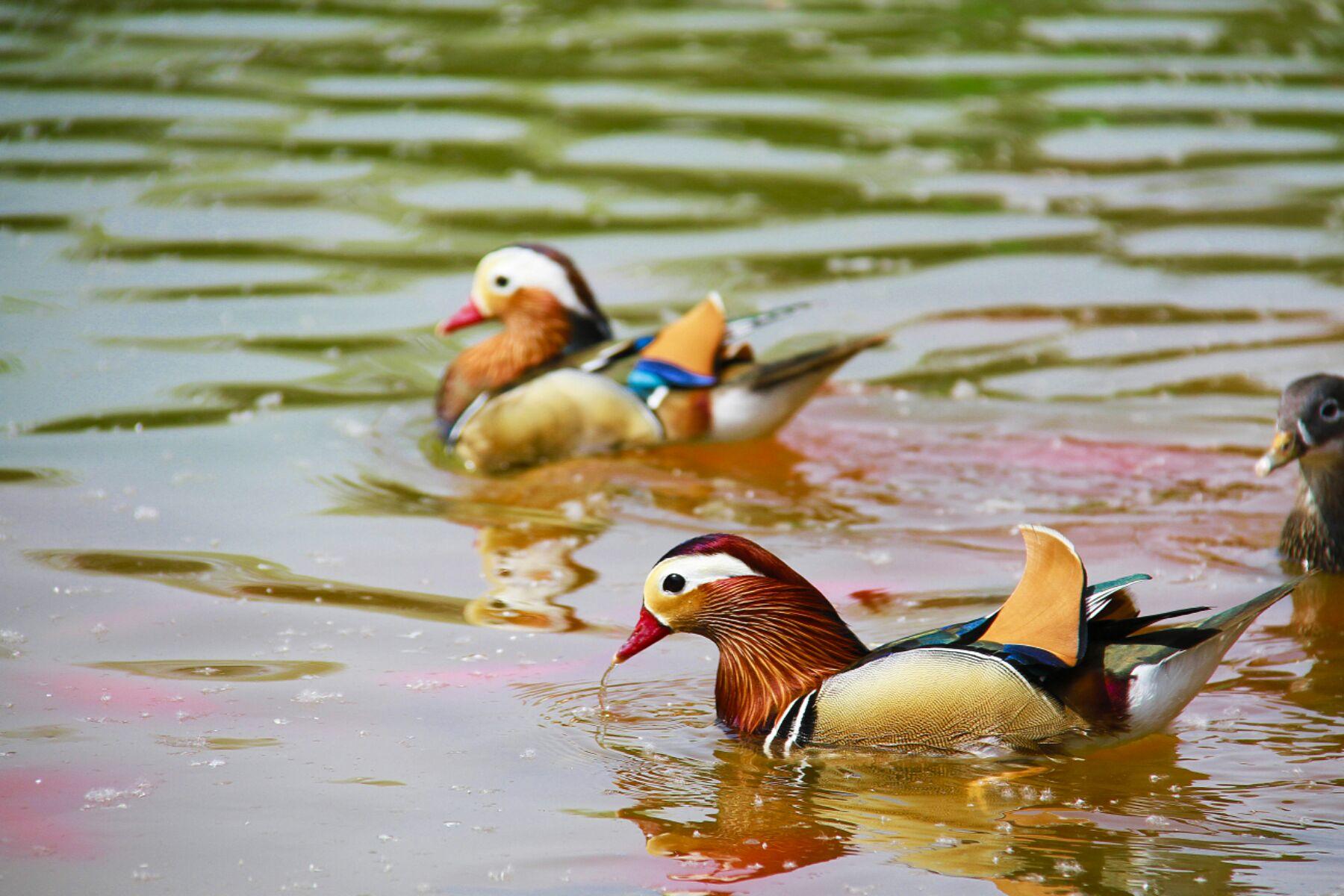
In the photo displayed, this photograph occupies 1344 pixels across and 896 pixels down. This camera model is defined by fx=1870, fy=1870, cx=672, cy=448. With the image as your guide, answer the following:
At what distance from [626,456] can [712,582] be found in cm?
284

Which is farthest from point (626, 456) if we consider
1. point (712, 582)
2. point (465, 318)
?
point (712, 582)

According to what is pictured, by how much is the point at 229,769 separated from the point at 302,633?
1.04 m

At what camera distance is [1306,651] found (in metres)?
5.75

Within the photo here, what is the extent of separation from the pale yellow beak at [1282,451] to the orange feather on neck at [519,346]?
318 cm

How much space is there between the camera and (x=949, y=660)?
15.5 feet

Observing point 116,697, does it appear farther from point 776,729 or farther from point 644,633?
point 776,729

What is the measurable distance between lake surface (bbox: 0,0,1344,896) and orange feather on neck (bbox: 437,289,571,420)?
1.18ft

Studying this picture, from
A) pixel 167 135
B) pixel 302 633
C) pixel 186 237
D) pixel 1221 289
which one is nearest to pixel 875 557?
pixel 302 633

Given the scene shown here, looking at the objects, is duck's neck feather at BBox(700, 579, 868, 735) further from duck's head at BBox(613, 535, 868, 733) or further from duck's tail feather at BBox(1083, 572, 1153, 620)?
duck's tail feather at BBox(1083, 572, 1153, 620)

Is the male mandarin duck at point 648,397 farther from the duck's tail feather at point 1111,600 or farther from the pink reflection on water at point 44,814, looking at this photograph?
the pink reflection on water at point 44,814

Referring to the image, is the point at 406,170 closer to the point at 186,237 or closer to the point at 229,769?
the point at 186,237

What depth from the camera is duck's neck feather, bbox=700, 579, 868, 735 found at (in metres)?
4.98

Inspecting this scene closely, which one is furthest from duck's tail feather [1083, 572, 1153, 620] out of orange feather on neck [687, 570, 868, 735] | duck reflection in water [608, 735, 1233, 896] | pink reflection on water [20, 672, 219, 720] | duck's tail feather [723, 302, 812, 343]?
duck's tail feather [723, 302, 812, 343]

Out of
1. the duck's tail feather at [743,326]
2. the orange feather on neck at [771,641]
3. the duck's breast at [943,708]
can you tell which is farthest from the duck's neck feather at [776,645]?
the duck's tail feather at [743,326]
